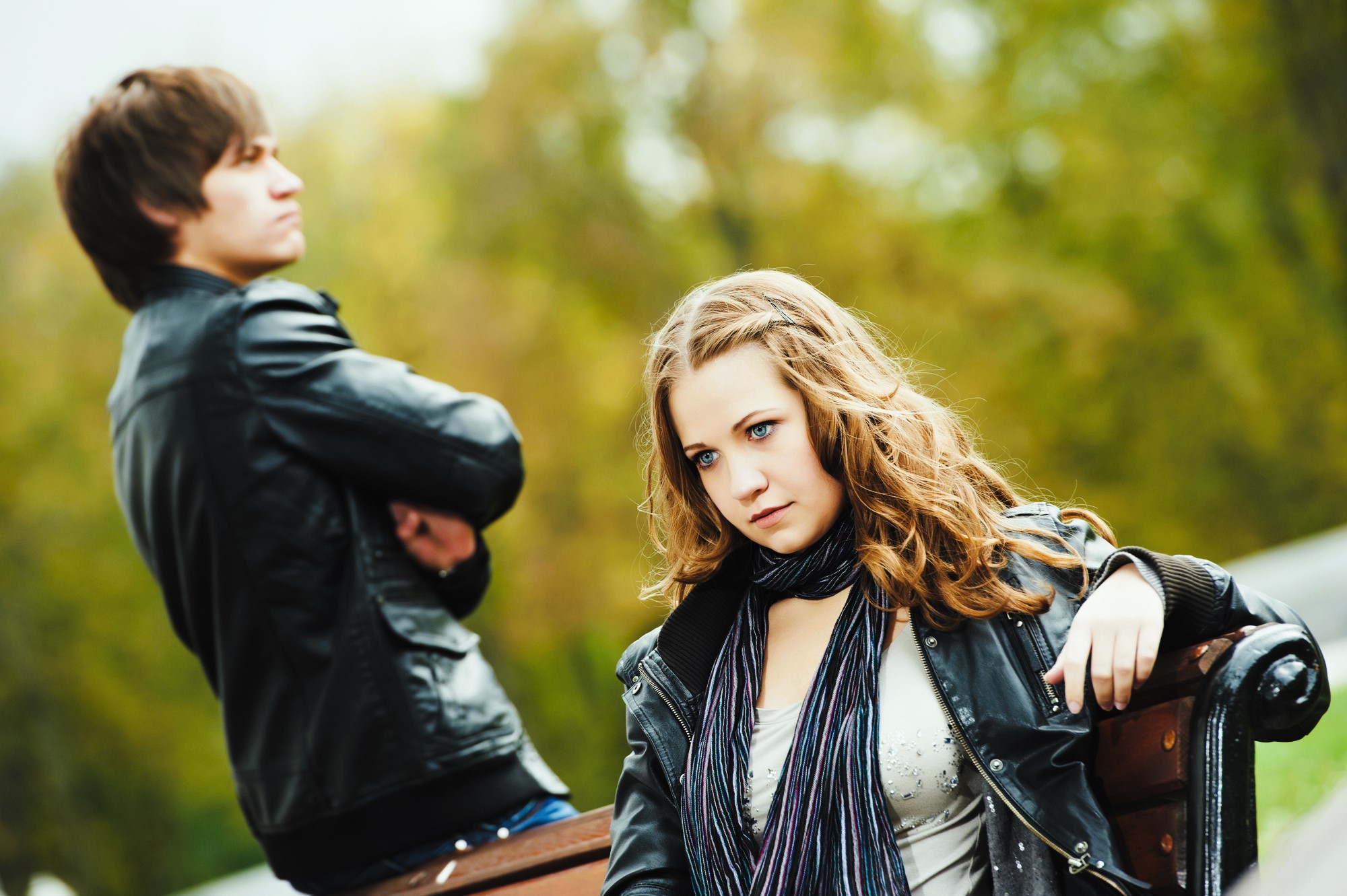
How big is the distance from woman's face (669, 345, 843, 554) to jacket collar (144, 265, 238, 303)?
3.93ft

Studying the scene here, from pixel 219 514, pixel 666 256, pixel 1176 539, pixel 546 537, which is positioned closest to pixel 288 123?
pixel 666 256

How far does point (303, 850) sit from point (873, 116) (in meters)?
14.6

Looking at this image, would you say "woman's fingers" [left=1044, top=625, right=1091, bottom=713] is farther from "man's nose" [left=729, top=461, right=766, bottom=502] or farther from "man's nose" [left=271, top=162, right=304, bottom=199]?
"man's nose" [left=271, top=162, right=304, bottom=199]

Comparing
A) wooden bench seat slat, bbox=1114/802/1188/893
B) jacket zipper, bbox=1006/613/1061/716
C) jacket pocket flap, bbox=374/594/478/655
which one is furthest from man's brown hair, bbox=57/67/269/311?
wooden bench seat slat, bbox=1114/802/1188/893

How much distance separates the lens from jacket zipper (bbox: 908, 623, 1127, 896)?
1667mm

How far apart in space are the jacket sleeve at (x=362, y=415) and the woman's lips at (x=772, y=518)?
732 millimetres

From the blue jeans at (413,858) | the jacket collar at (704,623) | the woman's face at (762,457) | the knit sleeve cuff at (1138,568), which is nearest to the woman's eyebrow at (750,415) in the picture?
the woman's face at (762,457)

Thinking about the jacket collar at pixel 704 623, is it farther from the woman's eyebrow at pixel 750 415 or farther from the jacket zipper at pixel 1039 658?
the jacket zipper at pixel 1039 658

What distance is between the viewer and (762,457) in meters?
2.01

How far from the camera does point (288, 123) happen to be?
16.4 m

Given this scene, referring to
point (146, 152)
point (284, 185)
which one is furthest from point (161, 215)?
point (284, 185)

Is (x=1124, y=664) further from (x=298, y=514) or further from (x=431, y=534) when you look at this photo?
(x=298, y=514)

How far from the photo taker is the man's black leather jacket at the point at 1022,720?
5.62ft

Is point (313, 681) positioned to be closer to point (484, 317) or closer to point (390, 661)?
point (390, 661)
